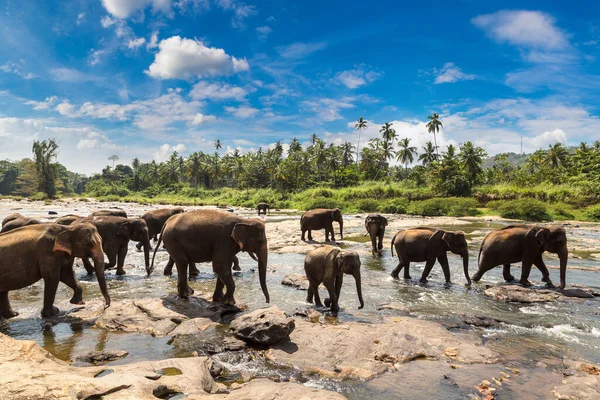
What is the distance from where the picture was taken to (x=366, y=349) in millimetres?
7207

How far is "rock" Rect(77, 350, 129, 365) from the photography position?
6541 millimetres

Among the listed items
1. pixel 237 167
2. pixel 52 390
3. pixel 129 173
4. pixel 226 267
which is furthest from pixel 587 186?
pixel 129 173

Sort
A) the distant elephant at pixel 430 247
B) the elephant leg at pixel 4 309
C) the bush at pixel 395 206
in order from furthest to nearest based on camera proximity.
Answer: the bush at pixel 395 206, the distant elephant at pixel 430 247, the elephant leg at pixel 4 309

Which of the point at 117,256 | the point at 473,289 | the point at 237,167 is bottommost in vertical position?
the point at 473,289

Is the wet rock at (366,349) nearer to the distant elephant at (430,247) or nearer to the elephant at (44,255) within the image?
the elephant at (44,255)

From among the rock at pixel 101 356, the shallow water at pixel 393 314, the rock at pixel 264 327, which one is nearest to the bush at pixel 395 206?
the shallow water at pixel 393 314

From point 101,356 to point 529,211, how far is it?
156 ft

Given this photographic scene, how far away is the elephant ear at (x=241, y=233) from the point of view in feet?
30.7

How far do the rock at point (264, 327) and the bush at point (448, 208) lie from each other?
4603 centimetres

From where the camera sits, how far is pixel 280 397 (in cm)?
500

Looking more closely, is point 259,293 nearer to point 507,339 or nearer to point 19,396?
A: point 507,339

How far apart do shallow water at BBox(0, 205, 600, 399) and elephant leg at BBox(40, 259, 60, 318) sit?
278mm

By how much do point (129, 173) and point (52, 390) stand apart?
167m

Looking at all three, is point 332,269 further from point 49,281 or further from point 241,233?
point 49,281
